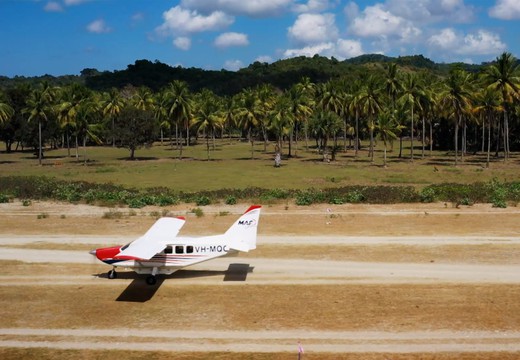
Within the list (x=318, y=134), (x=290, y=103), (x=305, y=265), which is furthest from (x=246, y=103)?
(x=305, y=265)

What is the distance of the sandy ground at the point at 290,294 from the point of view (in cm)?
2056

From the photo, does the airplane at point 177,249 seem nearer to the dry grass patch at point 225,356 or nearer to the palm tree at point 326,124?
the dry grass patch at point 225,356

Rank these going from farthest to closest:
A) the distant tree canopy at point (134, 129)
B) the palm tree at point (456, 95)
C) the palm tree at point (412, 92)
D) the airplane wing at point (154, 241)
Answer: the distant tree canopy at point (134, 129)
the palm tree at point (412, 92)
the palm tree at point (456, 95)
the airplane wing at point (154, 241)

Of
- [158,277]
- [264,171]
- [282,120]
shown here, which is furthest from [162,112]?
[158,277]

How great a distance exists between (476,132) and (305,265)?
355ft

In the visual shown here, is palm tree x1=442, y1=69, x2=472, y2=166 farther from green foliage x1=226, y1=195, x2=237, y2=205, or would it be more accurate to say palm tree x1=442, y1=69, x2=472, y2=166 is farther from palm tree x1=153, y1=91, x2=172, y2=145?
palm tree x1=153, y1=91, x2=172, y2=145

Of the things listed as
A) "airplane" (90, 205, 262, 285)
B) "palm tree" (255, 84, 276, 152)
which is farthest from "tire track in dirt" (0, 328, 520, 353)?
"palm tree" (255, 84, 276, 152)

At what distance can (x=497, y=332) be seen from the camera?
2133cm

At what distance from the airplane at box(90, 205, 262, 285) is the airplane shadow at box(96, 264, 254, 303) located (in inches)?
21.7

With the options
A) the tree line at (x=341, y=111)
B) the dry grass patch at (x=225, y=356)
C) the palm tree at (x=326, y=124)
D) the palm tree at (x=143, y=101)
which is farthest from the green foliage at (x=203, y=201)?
the palm tree at (x=143, y=101)

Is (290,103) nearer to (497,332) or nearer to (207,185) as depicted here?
(207,185)

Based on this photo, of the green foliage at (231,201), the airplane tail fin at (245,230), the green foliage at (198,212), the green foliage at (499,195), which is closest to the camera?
the airplane tail fin at (245,230)

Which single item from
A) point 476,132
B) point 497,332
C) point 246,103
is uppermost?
point 246,103

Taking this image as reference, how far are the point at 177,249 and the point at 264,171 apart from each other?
57003mm
